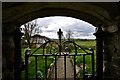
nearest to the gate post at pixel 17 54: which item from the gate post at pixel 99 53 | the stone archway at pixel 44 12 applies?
the stone archway at pixel 44 12

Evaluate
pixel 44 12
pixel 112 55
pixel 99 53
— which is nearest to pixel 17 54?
pixel 44 12

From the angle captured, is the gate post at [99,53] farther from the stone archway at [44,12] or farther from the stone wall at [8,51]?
the stone wall at [8,51]

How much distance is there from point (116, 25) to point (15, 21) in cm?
161

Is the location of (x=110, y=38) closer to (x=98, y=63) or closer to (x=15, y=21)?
(x=98, y=63)

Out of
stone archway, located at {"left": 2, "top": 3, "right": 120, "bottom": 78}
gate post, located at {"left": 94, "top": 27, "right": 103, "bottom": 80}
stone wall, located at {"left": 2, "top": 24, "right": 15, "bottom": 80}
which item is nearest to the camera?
stone archway, located at {"left": 2, "top": 3, "right": 120, "bottom": 78}

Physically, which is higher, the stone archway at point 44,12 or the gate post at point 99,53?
the stone archway at point 44,12

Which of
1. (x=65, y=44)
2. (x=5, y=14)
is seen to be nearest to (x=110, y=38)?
(x=65, y=44)

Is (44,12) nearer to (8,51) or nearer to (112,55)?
(8,51)

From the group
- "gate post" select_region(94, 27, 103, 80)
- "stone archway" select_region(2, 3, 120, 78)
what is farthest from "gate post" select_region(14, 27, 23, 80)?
"gate post" select_region(94, 27, 103, 80)

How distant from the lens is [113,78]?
11.2 feet

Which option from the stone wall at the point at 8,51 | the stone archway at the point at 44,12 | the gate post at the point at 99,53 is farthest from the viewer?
the gate post at the point at 99,53

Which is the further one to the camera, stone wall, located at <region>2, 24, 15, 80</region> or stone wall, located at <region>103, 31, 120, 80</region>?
stone wall, located at <region>2, 24, 15, 80</region>

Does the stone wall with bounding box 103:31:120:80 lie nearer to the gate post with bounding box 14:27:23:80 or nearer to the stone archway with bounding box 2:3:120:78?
the stone archway with bounding box 2:3:120:78

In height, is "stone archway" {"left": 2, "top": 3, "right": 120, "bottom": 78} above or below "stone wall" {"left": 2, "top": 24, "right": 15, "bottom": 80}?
above
